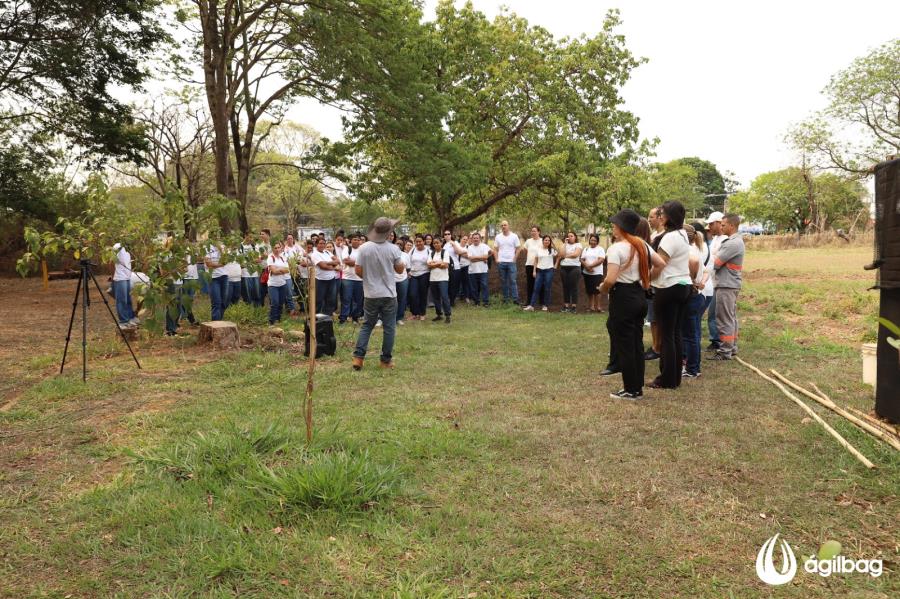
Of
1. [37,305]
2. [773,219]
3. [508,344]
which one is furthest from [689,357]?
[773,219]

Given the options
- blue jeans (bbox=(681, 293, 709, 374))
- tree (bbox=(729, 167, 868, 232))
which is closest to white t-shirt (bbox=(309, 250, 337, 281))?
blue jeans (bbox=(681, 293, 709, 374))

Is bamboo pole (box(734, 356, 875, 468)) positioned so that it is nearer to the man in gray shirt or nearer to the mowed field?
the mowed field

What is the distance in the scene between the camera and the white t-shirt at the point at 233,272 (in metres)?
10.9

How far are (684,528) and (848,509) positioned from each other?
3.27 feet

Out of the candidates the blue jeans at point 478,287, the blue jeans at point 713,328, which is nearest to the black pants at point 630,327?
the blue jeans at point 713,328

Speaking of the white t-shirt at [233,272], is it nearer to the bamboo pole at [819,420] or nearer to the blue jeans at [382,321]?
the blue jeans at [382,321]

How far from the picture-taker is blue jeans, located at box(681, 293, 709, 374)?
6.48 meters

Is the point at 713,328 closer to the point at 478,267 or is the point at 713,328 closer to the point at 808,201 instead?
the point at 478,267

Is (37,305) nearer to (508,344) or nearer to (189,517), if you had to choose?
(508,344)

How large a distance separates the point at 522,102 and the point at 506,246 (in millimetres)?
9667

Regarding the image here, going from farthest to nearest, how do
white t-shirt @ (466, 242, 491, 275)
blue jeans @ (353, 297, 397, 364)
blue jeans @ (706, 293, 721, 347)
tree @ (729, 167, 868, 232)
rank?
tree @ (729, 167, 868, 232), white t-shirt @ (466, 242, 491, 275), blue jeans @ (706, 293, 721, 347), blue jeans @ (353, 297, 397, 364)

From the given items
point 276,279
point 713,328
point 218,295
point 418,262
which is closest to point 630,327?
point 713,328

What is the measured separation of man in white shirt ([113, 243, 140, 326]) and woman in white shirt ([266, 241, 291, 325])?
2.23 meters

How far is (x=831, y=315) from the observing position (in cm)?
1012
